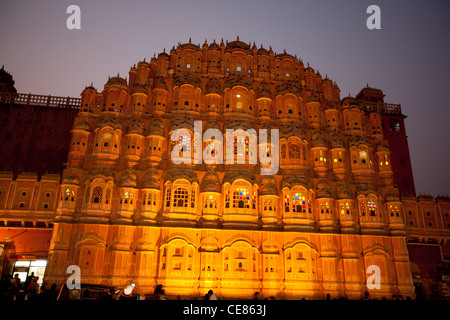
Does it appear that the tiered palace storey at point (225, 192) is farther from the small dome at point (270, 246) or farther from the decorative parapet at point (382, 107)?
the decorative parapet at point (382, 107)

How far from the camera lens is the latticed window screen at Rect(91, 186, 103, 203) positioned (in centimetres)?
2917

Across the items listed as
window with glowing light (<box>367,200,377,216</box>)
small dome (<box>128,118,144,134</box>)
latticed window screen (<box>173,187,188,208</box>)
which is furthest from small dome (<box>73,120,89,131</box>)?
window with glowing light (<box>367,200,377,216</box>)

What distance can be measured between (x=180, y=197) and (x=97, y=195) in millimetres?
6892

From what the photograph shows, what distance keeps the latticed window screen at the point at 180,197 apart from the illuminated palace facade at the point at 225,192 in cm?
17

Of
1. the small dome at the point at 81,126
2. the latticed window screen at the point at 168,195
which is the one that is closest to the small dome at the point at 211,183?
the latticed window screen at the point at 168,195

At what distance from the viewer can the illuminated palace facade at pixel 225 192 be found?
28.3 meters

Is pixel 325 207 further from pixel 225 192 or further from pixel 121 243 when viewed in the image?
pixel 121 243

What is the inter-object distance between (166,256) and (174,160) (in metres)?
8.29

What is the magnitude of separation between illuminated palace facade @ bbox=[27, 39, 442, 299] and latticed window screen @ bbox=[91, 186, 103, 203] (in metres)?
0.09

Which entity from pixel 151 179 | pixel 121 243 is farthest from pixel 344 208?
pixel 121 243

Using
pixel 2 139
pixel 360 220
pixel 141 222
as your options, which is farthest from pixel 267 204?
pixel 2 139

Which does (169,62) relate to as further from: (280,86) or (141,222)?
(141,222)

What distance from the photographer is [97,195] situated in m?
29.3

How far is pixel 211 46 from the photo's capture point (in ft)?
121
